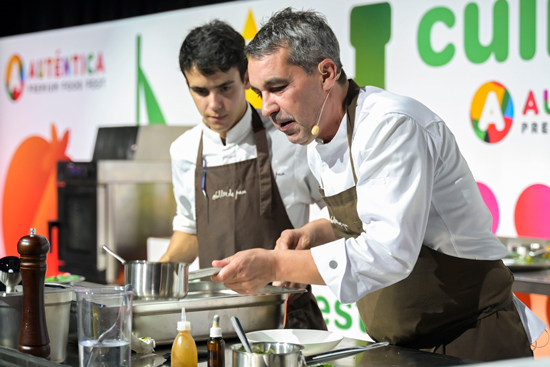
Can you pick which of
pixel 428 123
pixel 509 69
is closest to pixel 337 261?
pixel 428 123

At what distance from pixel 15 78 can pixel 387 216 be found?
573 centimetres

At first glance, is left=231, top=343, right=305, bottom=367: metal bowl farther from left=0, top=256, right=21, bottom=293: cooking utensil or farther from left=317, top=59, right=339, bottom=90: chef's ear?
left=317, top=59, right=339, bottom=90: chef's ear

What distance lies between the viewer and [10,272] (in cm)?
146

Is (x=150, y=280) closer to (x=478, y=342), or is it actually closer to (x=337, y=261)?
(x=337, y=261)

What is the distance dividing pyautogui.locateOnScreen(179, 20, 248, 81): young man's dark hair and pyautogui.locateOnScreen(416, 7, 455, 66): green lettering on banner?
1768mm

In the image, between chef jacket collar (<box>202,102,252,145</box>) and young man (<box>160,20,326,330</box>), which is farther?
chef jacket collar (<box>202,102,252,145</box>)

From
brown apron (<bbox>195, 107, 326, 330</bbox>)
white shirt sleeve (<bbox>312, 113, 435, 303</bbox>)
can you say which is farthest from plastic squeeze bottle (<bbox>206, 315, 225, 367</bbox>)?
brown apron (<bbox>195, 107, 326, 330</bbox>)

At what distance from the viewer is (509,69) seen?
356 centimetres

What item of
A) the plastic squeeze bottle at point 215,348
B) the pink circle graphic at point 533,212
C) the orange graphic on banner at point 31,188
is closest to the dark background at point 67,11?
the orange graphic on banner at point 31,188

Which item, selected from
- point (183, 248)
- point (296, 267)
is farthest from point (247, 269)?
point (183, 248)

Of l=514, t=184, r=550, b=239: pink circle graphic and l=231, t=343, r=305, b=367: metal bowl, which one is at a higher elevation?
l=514, t=184, r=550, b=239: pink circle graphic

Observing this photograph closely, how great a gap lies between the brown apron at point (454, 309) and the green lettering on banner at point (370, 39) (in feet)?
8.05

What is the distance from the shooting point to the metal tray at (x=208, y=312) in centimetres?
161

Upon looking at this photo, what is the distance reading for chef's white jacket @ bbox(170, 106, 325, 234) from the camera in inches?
93.0
